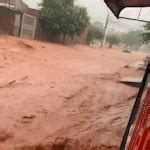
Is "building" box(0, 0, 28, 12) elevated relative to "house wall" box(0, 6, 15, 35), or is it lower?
elevated

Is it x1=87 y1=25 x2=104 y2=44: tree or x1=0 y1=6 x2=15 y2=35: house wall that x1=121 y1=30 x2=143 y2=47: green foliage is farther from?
x1=0 y1=6 x2=15 y2=35: house wall

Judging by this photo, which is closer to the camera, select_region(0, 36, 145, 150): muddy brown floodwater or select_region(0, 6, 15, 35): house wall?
select_region(0, 36, 145, 150): muddy brown floodwater

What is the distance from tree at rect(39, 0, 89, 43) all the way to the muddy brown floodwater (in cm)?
1319

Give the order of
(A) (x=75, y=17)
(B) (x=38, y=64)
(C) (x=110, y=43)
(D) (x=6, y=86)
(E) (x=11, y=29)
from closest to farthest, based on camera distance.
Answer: (D) (x=6, y=86) → (B) (x=38, y=64) → (E) (x=11, y=29) → (A) (x=75, y=17) → (C) (x=110, y=43)

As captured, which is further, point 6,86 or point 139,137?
point 6,86

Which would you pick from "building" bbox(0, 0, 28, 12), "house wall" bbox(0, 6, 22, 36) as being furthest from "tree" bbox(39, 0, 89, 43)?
"house wall" bbox(0, 6, 22, 36)

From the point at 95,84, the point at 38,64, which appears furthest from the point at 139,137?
the point at 38,64

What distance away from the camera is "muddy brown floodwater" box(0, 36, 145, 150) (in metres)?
6.22

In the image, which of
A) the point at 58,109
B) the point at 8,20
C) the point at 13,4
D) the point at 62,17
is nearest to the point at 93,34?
the point at 62,17

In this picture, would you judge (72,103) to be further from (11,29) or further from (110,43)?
(110,43)

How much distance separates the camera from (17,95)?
9.85m

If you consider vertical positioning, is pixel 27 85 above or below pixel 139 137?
below

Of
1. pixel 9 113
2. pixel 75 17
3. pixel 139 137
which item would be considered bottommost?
pixel 9 113

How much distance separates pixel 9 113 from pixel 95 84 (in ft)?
19.8
